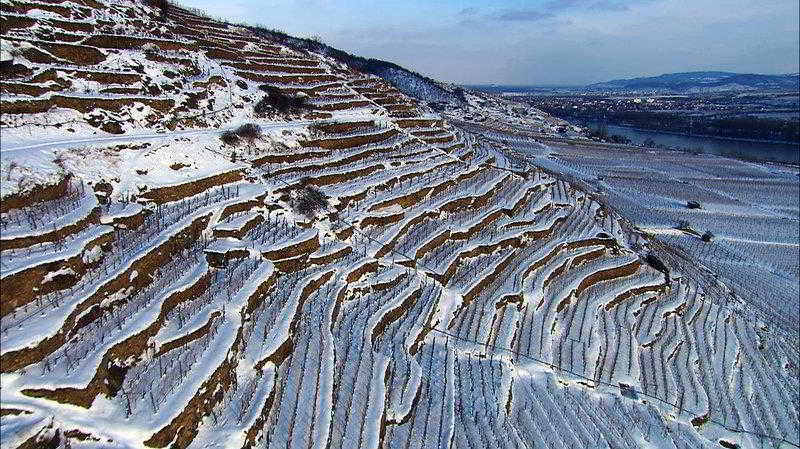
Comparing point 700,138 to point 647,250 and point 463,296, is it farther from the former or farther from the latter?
point 463,296

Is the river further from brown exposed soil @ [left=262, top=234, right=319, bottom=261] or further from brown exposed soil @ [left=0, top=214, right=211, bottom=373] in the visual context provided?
brown exposed soil @ [left=0, top=214, right=211, bottom=373]

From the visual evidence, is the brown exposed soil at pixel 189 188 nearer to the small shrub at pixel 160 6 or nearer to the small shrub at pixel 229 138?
the small shrub at pixel 229 138

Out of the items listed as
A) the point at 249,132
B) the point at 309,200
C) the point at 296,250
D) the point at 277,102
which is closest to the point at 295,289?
the point at 296,250

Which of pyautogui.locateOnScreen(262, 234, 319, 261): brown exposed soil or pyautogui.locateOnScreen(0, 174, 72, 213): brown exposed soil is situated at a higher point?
pyautogui.locateOnScreen(0, 174, 72, 213): brown exposed soil

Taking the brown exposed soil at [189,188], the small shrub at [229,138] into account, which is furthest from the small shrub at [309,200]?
the small shrub at [229,138]

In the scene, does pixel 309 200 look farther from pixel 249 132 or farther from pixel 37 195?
pixel 37 195

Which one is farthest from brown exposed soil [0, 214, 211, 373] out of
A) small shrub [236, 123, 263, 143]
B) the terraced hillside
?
small shrub [236, 123, 263, 143]

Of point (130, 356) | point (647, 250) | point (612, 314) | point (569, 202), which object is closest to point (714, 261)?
point (647, 250)
